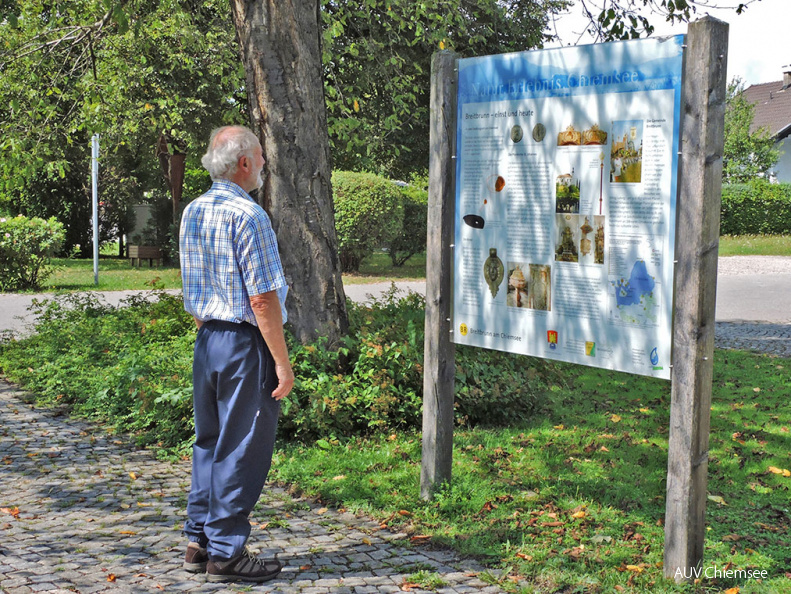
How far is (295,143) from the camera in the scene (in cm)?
657

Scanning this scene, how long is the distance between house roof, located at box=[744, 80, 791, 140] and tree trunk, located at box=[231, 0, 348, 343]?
1892 inches

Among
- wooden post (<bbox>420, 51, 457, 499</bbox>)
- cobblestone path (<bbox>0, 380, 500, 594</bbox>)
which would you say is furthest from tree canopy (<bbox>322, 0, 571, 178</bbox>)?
cobblestone path (<bbox>0, 380, 500, 594</bbox>)

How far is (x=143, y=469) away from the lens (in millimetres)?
5793

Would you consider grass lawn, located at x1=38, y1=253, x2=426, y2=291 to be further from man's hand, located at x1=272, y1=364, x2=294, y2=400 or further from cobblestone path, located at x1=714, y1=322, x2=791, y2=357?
man's hand, located at x1=272, y1=364, x2=294, y2=400

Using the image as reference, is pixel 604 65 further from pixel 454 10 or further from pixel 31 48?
pixel 31 48

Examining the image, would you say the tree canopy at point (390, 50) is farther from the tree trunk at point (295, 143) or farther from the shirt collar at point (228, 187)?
the shirt collar at point (228, 187)

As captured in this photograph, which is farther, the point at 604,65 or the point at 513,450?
the point at 513,450

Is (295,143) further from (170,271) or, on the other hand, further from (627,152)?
(170,271)

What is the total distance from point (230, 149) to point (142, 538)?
6.80 ft

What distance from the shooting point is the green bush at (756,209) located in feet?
105

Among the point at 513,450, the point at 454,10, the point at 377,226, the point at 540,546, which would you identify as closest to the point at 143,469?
the point at 513,450

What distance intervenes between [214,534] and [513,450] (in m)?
2.63

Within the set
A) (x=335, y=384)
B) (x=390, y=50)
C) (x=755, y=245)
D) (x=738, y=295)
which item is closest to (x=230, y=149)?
(x=335, y=384)

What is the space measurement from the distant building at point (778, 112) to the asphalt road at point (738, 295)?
1143 inches
